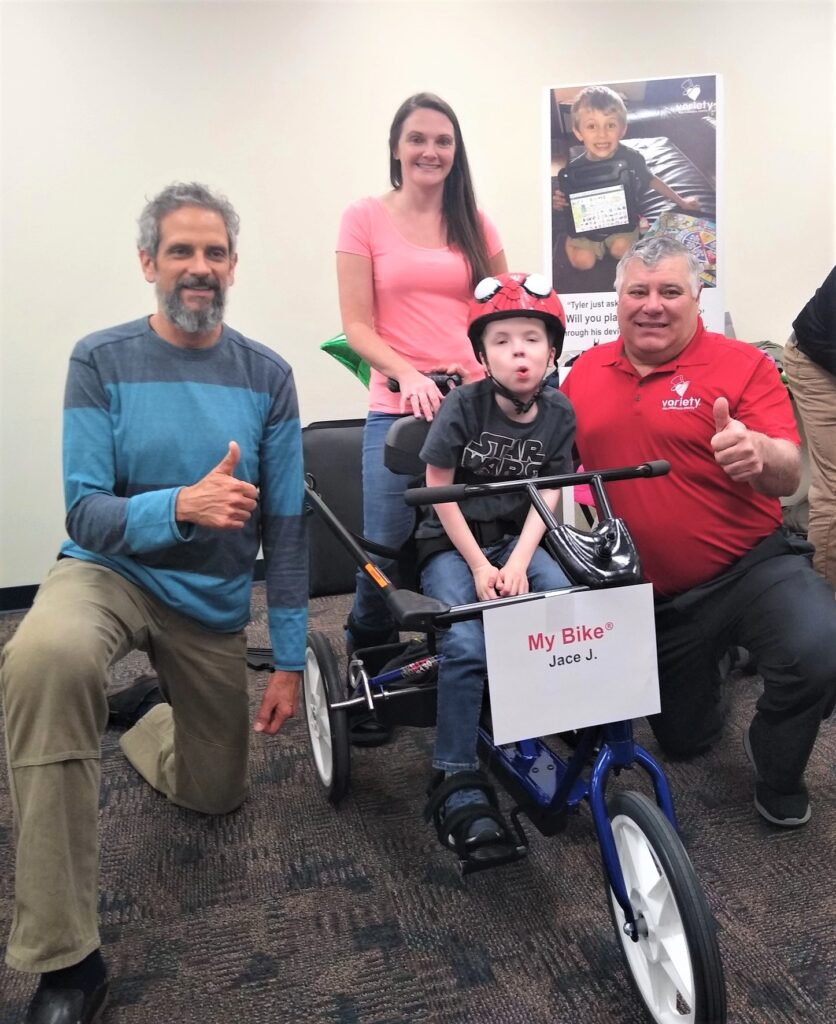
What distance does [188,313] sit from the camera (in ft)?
5.27

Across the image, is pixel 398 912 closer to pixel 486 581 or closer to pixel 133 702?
pixel 486 581

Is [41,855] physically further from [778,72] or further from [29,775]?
[778,72]

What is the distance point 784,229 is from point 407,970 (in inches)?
154

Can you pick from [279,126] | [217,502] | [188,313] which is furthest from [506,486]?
[279,126]

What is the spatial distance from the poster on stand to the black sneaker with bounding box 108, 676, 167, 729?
2.00 meters

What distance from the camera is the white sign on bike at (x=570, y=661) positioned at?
4.13 ft

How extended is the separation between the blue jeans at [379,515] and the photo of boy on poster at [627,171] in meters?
1.30

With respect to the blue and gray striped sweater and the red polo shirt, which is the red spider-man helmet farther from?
the blue and gray striped sweater

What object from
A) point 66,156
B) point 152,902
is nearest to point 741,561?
point 152,902

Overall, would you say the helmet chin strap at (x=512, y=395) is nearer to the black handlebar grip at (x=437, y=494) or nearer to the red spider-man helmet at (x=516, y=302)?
the red spider-man helmet at (x=516, y=302)

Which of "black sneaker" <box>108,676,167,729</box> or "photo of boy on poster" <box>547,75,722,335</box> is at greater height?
"photo of boy on poster" <box>547,75,722,335</box>

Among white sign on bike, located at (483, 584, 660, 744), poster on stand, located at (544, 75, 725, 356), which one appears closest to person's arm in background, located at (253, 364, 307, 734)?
white sign on bike, located at (483, 584, 660, 744)

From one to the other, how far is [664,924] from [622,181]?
8.30 feet

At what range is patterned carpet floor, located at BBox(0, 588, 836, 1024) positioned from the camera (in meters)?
1.32
